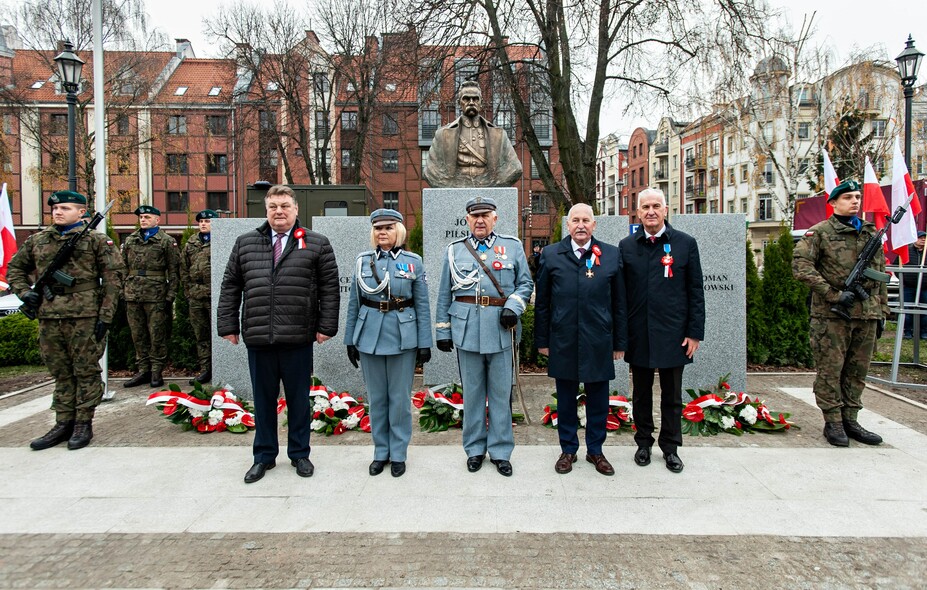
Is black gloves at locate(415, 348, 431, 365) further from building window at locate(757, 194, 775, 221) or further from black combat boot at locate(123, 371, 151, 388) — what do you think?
building window at locate(757, 194, 775, 221)

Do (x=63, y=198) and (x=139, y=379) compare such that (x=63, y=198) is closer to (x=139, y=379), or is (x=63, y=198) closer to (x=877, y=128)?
(x=139, y=379)

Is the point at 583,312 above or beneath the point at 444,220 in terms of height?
beneath

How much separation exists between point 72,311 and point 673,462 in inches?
202

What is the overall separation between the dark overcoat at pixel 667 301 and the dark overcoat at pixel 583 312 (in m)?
0.16

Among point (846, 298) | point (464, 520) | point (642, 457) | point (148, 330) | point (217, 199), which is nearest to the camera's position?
point (464, 520)

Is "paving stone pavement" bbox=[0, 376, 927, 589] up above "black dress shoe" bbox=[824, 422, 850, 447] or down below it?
below

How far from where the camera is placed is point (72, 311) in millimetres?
5012

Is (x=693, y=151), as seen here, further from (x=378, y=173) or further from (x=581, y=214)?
(x=581, y=214)

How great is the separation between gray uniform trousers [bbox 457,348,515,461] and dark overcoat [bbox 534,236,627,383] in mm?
381

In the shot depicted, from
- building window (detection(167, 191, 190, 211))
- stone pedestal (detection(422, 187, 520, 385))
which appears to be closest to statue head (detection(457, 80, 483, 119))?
stone pedestal (detection(422, 187, 520, 385))

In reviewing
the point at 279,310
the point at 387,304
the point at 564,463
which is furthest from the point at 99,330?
the point at 564,463

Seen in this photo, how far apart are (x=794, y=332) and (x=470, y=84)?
615 cm

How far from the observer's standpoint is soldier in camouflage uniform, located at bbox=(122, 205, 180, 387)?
787cm

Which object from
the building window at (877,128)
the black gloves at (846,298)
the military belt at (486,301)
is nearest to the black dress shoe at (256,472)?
the military belt at (486,301)
